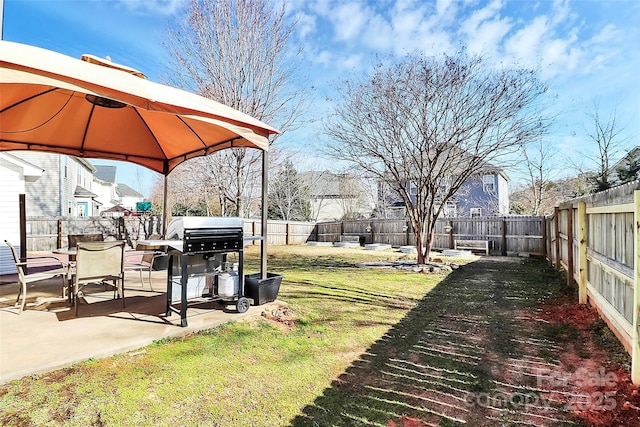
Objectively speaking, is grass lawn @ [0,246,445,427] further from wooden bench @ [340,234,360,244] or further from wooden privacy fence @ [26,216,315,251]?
wooden bench @ [340,234,360,244]

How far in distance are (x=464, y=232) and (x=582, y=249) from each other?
10.2 m

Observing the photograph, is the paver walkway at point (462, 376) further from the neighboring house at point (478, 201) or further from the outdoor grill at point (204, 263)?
the neighboring house at point (478, 201)

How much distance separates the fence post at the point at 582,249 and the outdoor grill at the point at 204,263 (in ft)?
15.3

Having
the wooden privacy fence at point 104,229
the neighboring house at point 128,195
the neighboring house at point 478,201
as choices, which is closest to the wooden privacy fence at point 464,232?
the wooden privacy fence at point 104,229

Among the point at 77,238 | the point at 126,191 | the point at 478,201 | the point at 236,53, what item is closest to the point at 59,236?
the point at 77,238

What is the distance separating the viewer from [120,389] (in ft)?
8.16

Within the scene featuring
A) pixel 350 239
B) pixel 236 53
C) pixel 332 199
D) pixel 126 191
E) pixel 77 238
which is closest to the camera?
pixel 77 238

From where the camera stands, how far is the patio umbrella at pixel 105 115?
7.83 feet

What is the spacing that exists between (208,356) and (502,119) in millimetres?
8447

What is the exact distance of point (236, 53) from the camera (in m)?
12.3

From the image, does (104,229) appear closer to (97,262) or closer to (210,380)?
(97,262)

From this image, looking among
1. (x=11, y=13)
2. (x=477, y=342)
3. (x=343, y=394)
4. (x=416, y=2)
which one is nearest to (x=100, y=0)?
(x=11, y=13)

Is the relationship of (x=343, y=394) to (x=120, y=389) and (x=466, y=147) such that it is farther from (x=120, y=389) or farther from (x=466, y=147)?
(x=466, y=147)

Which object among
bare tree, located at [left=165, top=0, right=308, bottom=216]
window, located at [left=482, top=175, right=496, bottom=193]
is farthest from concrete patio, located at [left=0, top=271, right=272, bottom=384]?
window, located at [left=482, top=175, right=496, bottom=193]
